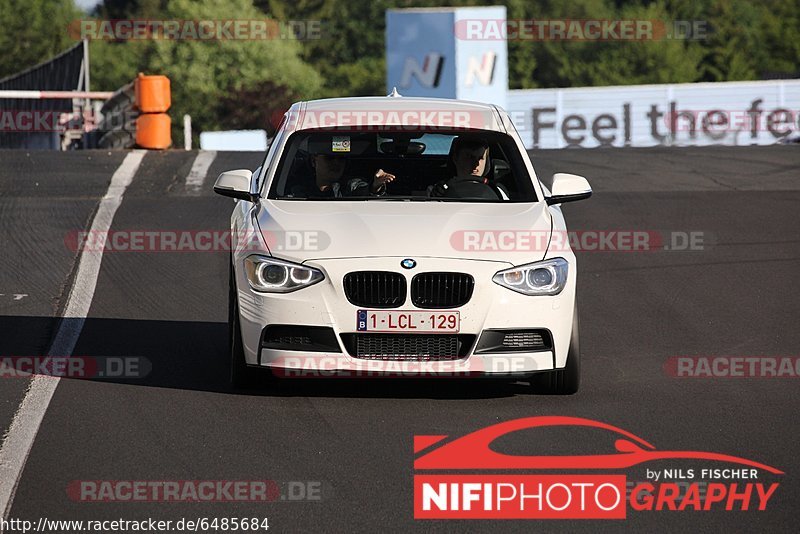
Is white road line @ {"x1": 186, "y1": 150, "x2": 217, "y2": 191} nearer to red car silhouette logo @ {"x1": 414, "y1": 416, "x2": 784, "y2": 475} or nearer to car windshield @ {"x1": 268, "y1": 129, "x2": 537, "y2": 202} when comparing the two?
car windshield @ {"x1": 268, "y1": 129, "x2": 537, "y2": 202}

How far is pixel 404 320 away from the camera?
7.75 metres

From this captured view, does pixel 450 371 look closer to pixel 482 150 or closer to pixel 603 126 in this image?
pixel 482 150

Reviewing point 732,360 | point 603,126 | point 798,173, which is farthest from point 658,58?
point 732,360

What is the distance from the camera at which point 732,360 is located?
9.45 metres

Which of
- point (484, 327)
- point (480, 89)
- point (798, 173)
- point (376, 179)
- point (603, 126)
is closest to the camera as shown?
point (484, 327)

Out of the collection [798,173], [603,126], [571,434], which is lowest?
[603,126]

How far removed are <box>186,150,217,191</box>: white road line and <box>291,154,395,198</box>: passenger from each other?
27.2ft

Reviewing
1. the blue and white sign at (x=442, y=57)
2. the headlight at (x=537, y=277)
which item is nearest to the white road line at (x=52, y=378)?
the headlight at (x=537, y=277)

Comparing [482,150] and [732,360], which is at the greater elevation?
[482,150]

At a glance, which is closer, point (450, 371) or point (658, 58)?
point (450, 371)

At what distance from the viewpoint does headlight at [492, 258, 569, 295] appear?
787 centimetres

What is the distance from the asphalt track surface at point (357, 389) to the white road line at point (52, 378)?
0.23ft

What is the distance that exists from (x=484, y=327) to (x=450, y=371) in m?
0.30

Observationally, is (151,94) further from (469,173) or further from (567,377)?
(567,377)
